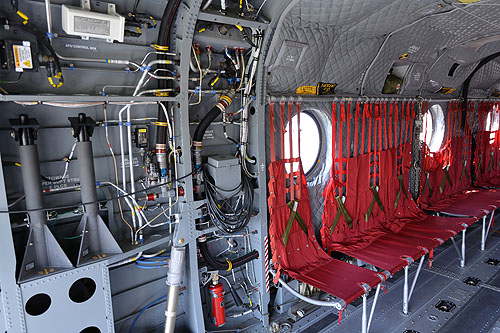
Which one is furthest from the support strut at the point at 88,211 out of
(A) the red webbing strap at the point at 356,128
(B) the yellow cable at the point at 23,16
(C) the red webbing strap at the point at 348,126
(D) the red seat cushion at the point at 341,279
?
(A) the red webbing strap at the point at 356,128

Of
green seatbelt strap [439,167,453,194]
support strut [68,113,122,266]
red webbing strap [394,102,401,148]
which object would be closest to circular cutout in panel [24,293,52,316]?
support strut [68,113,122,266]

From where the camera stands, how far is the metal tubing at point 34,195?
7.37 feet

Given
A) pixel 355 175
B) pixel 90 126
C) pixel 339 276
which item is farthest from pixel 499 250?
pixel 90 126

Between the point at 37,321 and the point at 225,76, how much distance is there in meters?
2.51

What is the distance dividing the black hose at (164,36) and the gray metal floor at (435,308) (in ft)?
8.18

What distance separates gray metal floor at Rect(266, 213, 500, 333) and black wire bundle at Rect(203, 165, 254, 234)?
1.39 meters

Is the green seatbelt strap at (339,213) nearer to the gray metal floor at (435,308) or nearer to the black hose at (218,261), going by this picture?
the gray metal floor at (435,308)

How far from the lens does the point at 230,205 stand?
3.51 meters

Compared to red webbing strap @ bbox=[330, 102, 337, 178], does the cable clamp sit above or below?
above

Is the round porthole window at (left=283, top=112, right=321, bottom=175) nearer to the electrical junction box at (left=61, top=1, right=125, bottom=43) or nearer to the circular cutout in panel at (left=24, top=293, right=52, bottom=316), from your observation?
the electrical junction box at (left=61, top=1, right=125, bottom=43)

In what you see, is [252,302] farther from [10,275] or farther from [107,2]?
[107,2]

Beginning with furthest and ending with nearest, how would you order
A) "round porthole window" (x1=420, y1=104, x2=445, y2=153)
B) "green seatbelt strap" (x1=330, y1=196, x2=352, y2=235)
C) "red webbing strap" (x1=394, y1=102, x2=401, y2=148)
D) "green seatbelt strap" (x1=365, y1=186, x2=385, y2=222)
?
"round porthole window" (x1=420, y1=104, x2=445, y2=153) → "red webbing strap" (x1=394, y1=102, x2=401, y2=148) → "green seatbelt strap" (x1=365, y1=186, x2=385, y2=222) → "green seatbelt strap" (x1=330, y1=196, x2=352, y2=235)

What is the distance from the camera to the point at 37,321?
7.43 ft

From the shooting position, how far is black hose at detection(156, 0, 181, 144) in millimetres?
2625
